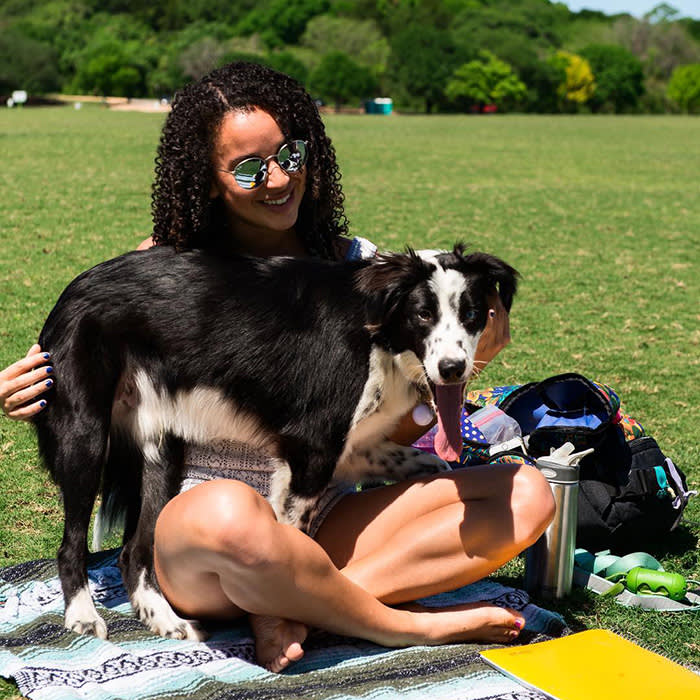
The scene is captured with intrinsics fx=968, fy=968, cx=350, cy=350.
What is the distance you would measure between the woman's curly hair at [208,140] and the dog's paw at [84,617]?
1075mm

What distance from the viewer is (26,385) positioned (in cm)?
266

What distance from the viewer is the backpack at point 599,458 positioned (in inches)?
136

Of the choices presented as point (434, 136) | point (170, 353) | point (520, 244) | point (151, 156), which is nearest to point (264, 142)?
point (170, 353)

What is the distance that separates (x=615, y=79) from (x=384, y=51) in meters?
21.7

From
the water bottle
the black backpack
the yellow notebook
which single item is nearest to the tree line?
the black backpack

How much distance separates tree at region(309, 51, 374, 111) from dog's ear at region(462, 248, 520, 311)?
244 ft

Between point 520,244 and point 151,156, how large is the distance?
985 centimetres

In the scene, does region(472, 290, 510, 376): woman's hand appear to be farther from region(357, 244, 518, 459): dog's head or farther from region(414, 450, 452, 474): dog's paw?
region(414, 450, 452, 474): dog's paw

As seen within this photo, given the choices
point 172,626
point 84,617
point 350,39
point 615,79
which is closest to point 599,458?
point 172,626

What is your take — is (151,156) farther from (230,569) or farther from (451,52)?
(451,52)

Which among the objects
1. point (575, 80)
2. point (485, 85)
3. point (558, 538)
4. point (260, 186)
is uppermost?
point (575, 80)

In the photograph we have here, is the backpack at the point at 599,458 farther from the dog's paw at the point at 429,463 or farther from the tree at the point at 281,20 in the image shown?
the tree at the point at 281,20

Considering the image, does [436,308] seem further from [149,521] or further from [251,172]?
[149,521]

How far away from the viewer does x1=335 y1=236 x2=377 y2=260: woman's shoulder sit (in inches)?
127
